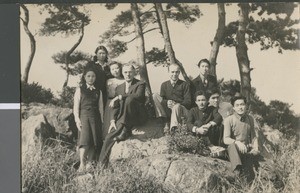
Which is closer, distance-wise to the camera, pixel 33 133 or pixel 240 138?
pixel 33 133

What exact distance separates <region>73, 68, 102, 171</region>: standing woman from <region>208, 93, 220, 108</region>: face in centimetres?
91

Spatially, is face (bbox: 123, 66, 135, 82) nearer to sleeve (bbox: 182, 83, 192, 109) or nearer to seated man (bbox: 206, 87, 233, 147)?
sleeve (bbox: 182, 83, 192, 109)

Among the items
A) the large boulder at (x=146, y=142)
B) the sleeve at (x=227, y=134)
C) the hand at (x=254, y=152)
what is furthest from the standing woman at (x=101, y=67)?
the hand at (x=254, y=152)

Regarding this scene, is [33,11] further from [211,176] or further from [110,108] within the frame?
[211,176]

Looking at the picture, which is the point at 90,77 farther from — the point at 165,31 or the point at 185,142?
the point at 185,142

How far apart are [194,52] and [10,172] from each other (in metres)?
1.74

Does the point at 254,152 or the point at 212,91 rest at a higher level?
the point at 212,91

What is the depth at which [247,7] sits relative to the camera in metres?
4.32

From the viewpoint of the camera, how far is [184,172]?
4.23m

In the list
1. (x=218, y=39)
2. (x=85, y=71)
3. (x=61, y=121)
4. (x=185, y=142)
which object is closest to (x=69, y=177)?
(x=61, y=121)

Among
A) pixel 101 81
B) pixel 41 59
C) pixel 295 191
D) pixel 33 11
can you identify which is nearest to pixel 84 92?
pixel 101 81

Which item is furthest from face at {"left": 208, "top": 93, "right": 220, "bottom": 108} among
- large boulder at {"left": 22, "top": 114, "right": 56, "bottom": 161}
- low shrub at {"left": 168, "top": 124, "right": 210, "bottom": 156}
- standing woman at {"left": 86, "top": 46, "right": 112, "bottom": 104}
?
large boulder at {"left": 22, "top": 114, "right": 56, "bottom": 161}

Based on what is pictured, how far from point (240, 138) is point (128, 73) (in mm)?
1057

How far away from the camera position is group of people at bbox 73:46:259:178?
14.0 feet
